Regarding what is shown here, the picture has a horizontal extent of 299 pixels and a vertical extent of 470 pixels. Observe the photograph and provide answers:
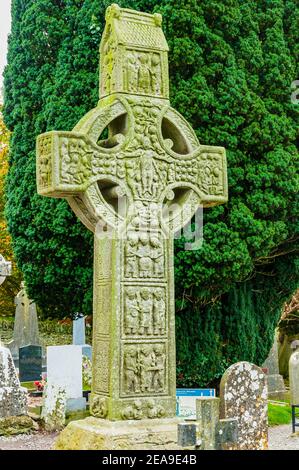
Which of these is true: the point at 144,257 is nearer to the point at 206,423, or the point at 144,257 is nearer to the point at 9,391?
the point at 206,423

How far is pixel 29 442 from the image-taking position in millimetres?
12008

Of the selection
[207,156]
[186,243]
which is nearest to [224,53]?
[186,243]

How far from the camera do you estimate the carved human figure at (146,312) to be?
6957 mm

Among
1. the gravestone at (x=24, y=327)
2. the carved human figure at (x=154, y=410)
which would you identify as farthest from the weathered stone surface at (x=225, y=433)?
the gravestone at (x=24, y=327)

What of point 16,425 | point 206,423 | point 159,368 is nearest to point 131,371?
point 159,368

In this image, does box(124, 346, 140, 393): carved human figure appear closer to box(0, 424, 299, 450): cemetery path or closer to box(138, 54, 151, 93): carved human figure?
box(138, 54, 151, 93): carved human figure

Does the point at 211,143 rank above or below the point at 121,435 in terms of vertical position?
above

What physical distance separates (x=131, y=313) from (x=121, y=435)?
109cm

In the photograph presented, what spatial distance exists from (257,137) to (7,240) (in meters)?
17.7

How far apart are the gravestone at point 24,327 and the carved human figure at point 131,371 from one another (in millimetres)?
16867

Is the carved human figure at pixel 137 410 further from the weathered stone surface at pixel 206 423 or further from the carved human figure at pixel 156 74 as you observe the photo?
the carved human figure at pixel 156 74

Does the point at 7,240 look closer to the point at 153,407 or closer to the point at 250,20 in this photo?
the point at 250,20

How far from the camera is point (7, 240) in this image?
28.9 meters
